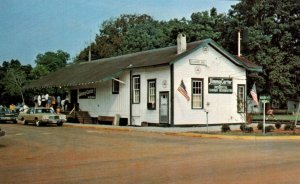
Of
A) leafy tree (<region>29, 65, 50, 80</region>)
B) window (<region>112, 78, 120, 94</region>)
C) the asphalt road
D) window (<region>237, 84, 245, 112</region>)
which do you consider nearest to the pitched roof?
window (<region>112, 78, 120, 94</region>)

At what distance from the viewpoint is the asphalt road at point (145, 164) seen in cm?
1071

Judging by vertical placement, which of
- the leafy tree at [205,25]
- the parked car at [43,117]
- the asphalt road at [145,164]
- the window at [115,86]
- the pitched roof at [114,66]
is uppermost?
the leafy tree at [205,25]

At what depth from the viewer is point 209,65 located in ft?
109

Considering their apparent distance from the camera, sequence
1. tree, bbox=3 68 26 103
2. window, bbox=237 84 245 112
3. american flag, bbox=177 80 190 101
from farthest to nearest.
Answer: tree, bbox=3 68 26 103
window, bbox=237 84 245 112
american flag, bbox=177 80 190 101

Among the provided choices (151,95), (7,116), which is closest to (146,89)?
(151,95)

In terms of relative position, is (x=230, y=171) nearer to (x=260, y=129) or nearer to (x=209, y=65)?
(x=260, y=129)

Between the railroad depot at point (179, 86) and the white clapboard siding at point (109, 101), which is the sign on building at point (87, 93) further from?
the railroad depot at point (179, 86)

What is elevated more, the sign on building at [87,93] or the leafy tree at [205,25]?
the leafy tree at [205,25]

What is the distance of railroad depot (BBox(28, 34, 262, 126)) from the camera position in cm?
3206

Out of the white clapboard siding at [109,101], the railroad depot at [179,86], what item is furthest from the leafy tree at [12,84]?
the railroad depot at [179,86]

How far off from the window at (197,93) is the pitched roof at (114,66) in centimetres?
223

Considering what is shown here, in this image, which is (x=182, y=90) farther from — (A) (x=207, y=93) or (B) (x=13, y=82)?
(B) (x=13, y=82)

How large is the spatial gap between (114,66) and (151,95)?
565 cm

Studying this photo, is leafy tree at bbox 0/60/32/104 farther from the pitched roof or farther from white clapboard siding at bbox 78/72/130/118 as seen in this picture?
white clapboard siding at bbox 78/72/130/118
